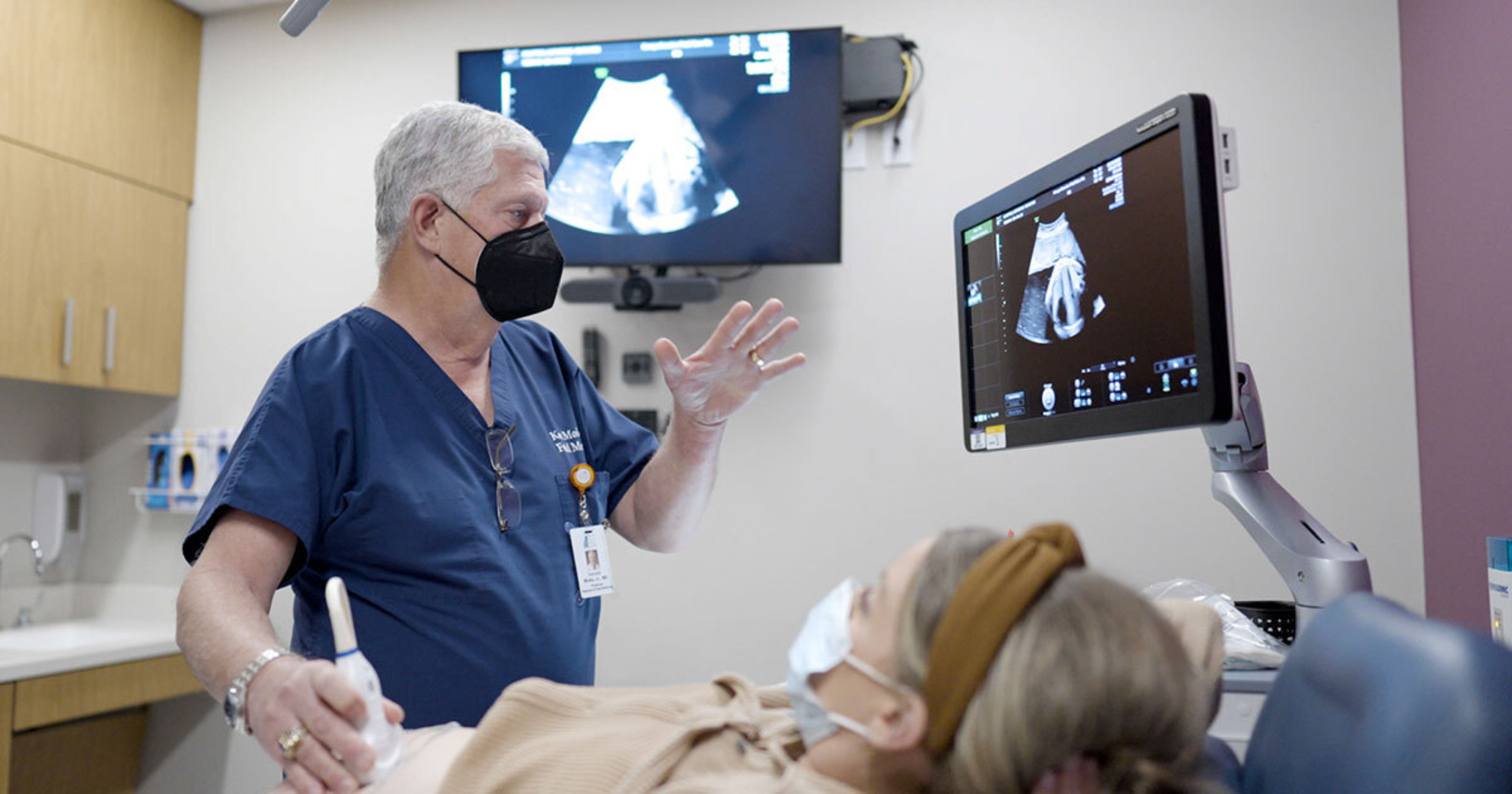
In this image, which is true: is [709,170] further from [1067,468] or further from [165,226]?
[165,226]

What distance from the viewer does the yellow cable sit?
275 centimetres

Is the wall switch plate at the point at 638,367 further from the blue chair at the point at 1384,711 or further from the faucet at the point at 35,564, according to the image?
the blue chair at the point at 1384,711

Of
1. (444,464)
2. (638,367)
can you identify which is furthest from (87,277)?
(444,464)

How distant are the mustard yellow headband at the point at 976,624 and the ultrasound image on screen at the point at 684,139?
188 cm

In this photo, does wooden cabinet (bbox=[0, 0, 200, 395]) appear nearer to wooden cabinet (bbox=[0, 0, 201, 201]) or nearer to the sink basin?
wooden cabinet (bbox=[0, 0, 201, 201])

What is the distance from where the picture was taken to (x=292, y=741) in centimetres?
107

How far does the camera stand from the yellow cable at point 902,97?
2.75 metres

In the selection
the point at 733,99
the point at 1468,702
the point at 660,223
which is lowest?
the point at 1468,702

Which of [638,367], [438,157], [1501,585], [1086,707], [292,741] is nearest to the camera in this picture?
[1086,707]

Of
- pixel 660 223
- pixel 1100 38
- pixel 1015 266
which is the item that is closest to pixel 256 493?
pixel 1015 266

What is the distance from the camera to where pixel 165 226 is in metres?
3.27

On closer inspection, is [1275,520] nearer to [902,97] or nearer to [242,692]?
[242,692]

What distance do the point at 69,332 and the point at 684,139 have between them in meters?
1.80

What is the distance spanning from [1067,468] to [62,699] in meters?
2.51
